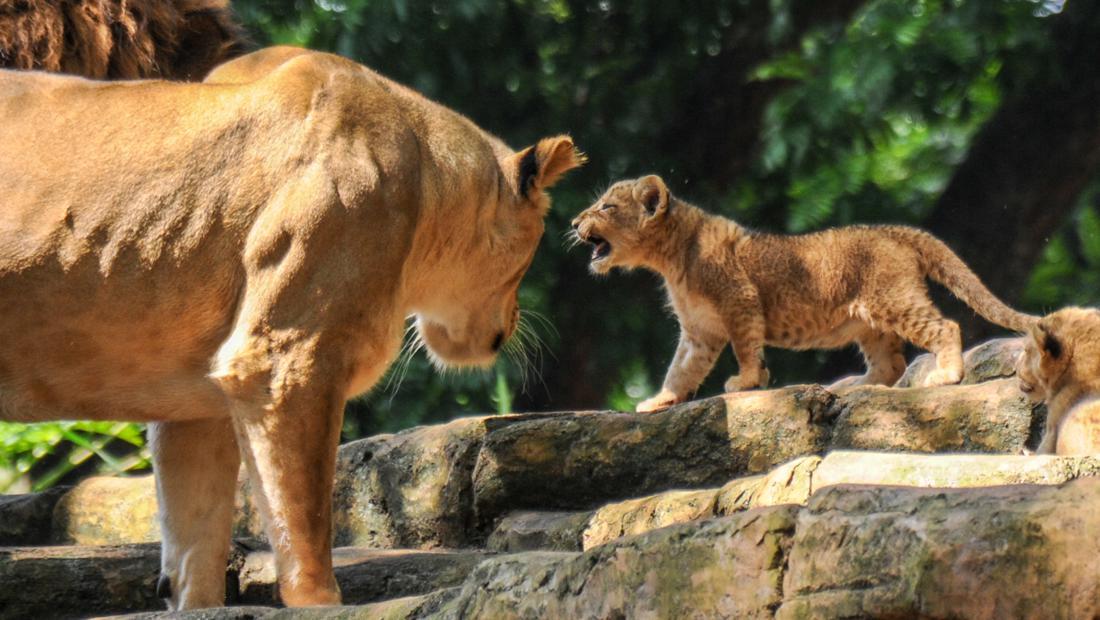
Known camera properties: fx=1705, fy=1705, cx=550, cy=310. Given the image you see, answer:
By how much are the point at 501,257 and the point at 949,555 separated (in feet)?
10.2

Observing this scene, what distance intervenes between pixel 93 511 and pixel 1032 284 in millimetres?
6931

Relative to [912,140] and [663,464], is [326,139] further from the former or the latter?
[912,140]

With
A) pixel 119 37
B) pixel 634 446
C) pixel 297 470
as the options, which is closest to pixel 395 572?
pixel 297 470

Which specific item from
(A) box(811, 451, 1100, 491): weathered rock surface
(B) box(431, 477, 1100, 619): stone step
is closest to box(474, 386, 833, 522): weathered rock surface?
(A) box(811, 451, 1100, 491): weathered rock surface

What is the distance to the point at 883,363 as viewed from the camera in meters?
7.36

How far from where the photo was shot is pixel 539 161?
19.0 ft

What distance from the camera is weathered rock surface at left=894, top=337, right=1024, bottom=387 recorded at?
6.71 metres

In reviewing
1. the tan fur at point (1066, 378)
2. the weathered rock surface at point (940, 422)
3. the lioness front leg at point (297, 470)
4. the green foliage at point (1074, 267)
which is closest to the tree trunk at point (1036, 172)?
the green foliage at point (1074, 267)

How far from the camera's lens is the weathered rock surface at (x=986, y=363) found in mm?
6707

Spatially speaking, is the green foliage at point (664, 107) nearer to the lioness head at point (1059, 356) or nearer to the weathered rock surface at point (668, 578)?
the lioness head at point (1059, 356)

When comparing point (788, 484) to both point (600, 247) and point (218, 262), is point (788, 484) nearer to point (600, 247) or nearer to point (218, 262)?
point (218, 262)

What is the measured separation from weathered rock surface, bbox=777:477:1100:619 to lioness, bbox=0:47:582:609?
200 centimetres

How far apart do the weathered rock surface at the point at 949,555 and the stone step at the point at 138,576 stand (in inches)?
76.3

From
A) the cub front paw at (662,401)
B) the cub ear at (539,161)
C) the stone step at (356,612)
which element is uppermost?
the cub ear at (539,161)
